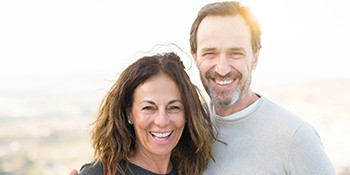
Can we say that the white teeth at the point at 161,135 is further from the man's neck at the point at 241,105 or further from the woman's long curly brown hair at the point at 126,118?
the man's neck at the point at 241,105

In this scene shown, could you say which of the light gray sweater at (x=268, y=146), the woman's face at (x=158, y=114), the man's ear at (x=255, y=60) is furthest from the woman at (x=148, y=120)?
the man's ear at (x=255, y=60)

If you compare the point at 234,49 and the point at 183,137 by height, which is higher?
the point at 234,49

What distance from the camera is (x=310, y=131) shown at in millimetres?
3162

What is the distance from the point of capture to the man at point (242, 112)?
10.3 ft

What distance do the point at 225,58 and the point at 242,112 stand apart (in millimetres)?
328

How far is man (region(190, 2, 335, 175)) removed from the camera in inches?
123

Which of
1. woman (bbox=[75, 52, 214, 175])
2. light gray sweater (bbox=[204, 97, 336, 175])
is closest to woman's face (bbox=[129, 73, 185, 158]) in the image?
woman (bbox=[75, 52, 214, 175])

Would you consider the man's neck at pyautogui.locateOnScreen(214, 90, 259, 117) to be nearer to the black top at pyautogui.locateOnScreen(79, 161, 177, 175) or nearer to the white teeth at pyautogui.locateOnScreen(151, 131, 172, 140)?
the white teeth at pyautogui.locateOnScreen(151, 131, 172, 140)

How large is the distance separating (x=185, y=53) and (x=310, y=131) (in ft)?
2.76

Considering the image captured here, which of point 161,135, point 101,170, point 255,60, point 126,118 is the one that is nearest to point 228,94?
point 255,60

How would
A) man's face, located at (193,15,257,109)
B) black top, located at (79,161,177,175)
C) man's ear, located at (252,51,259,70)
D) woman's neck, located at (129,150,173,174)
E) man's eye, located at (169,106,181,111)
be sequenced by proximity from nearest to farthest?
black top, located at (79,161,177,175) < man's eye, located at (169,106,181,111) < woman's neck, located at (129,150,173,174) < man's face, located at (193,15,257,109) < man's ear, located at (252,51,259,70)

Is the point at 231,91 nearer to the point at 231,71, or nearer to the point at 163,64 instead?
the point at 231,71

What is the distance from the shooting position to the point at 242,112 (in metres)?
3.37

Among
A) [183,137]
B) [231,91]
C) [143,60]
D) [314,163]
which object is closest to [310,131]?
[314,163]
